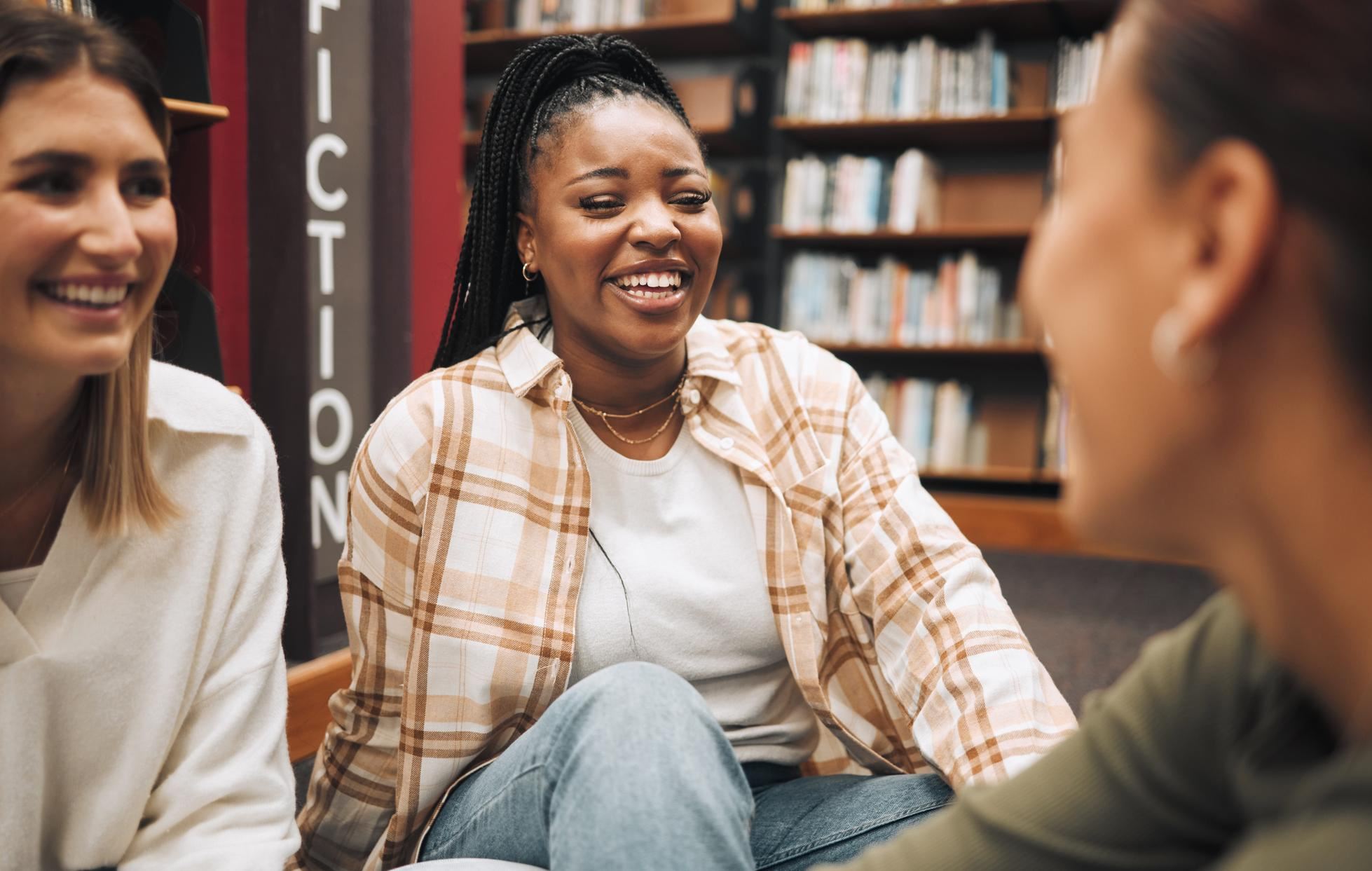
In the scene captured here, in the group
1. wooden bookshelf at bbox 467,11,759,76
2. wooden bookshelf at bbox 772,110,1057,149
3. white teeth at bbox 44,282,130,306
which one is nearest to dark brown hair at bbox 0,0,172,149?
white teeth at bbox 44,282,130,306

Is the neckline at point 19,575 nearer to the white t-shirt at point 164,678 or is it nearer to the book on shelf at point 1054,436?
the white t-shirt at point 164,678

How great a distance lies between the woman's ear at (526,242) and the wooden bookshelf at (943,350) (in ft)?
8.76

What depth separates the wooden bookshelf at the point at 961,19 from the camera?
12.4ft

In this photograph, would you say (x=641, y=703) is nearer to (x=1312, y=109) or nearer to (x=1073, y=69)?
(x=1312, y=109)

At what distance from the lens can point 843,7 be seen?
3973 millimetres

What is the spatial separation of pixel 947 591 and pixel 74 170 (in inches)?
34.7

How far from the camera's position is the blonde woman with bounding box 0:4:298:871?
954mm

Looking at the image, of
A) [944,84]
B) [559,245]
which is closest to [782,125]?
[944,84]

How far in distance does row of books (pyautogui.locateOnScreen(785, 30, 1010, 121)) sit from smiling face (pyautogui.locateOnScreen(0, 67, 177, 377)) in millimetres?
3355

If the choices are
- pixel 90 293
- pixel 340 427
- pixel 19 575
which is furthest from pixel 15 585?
pixel 340 427

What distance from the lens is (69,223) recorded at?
951 millimetres

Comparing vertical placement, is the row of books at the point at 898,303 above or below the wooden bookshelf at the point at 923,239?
below

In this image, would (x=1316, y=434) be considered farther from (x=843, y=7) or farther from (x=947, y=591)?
(x=843, y=7)

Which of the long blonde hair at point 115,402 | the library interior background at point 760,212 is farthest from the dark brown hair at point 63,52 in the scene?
the library interior background at point 760,212
